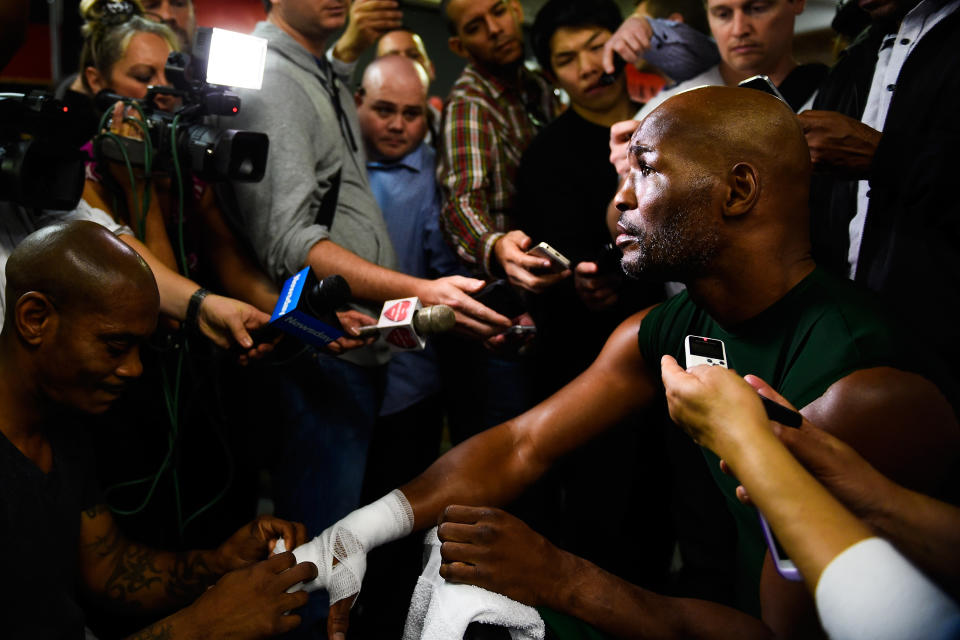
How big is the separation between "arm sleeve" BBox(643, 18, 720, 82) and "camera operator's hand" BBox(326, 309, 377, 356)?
149 cm

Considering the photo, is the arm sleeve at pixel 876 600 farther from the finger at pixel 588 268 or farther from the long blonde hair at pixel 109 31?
the long blonde hair at pixel 109 31

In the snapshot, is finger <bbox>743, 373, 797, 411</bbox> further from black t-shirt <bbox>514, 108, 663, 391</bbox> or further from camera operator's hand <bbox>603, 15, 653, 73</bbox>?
camera operator's hand <bbox>603, 15, 653, 73</bbox>

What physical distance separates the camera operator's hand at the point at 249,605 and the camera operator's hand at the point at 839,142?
4.70 feet

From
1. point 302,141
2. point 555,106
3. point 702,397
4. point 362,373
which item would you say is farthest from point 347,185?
point 702,397

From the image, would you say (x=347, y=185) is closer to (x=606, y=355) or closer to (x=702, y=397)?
(x=606, y=355)

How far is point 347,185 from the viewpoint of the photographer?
2289 millimetres

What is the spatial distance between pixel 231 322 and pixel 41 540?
2.06 feet

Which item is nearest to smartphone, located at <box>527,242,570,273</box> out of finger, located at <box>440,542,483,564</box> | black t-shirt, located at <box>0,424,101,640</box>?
finger, located at <box>440,542,483,564</box>

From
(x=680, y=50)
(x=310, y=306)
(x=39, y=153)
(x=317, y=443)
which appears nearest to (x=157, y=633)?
(x=310, y=306)

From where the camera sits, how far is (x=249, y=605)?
140 centimetres

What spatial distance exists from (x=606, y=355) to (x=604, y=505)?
89cm

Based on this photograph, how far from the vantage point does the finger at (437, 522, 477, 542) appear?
1392 mm

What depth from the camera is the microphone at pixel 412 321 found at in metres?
1.68

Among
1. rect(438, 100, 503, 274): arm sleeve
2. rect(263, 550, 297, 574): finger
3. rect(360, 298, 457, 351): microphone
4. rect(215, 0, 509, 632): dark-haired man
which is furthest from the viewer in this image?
rect(438, 100, 503, 274): arm sleeve
